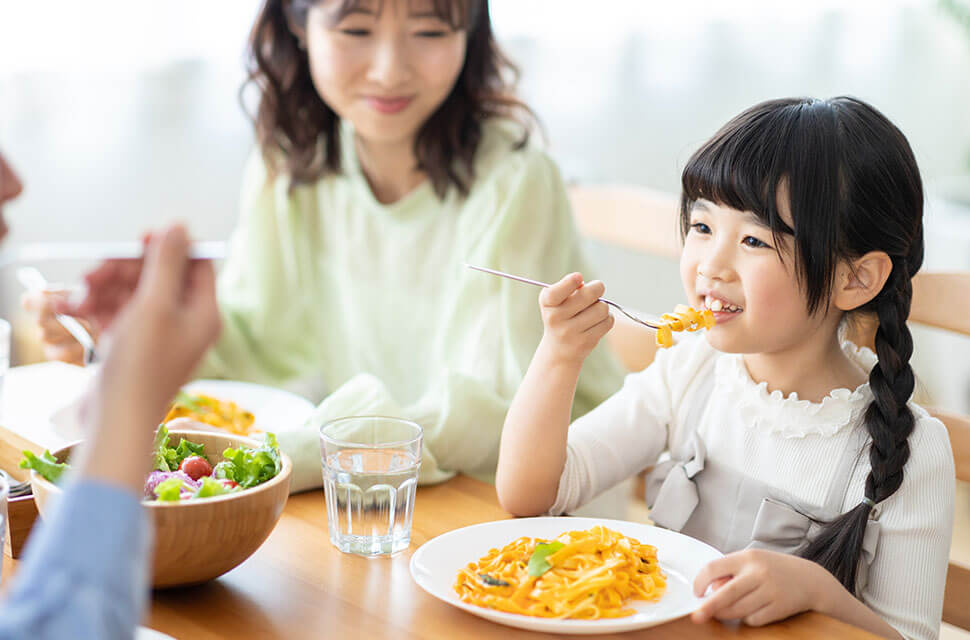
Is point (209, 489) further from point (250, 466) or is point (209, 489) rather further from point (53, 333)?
point (53, 333)

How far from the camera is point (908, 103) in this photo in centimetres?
395

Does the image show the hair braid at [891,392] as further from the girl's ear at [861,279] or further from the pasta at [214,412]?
the pasta at [214,412]

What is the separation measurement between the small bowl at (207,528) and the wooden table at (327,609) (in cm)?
3

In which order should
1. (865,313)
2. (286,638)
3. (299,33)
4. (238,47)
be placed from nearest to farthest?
(286,638), (865,313), (299,33), (238,47)

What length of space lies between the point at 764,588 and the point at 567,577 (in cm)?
18

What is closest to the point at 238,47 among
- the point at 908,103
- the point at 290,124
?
the point at 290,124

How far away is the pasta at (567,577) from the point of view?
92cm

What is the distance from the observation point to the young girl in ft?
3.73

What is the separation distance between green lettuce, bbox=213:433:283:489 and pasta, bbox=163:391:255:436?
0.39 metres

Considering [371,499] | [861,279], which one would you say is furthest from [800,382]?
[371,499]

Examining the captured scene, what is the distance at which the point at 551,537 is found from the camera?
3.55 ft

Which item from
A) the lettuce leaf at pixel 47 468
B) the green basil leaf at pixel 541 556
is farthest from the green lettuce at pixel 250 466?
the green basil leaf at pixel 541 556

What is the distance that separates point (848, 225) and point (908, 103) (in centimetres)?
312

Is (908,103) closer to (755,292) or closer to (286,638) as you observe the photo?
(755,292)
